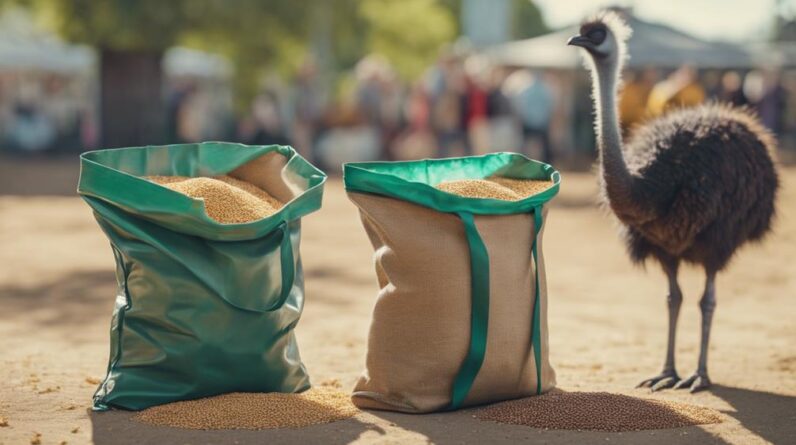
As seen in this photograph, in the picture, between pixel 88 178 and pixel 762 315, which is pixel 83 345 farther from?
pixel 762 315

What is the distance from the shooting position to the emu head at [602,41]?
20.6ft

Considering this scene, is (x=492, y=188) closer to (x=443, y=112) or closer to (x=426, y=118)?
(x=443, y=112)

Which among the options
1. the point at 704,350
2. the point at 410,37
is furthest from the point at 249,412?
the point at 410,37

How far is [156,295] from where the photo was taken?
5.09m

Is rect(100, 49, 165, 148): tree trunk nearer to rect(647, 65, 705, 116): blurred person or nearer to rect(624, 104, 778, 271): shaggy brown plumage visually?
rect(647, 65, 705, 116): blurred person

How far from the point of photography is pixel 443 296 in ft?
16.9

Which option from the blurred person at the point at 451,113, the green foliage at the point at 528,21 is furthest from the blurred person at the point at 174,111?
the green foliage at the point at 528,21

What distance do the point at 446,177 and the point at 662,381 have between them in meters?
1.46

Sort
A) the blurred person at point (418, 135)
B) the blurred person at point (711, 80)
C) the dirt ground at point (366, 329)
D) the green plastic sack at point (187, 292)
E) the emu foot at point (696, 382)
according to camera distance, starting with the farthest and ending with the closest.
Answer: the blurred person at point (711, 80), the blurred person at point (418, 135), the emu foot at point (696, 382), the green plastic sack at point (187, 292), the dirt ground at point (366, 329)

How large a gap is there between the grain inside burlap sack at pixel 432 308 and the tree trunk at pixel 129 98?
1738 cm

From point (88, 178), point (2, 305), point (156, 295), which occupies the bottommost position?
point (2, 305)

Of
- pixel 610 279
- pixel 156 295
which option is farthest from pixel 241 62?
pixel 156 295

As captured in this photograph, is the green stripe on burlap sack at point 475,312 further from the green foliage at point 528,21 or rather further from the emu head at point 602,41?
the green foliage at point 528,21

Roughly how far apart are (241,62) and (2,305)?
2625 cm
